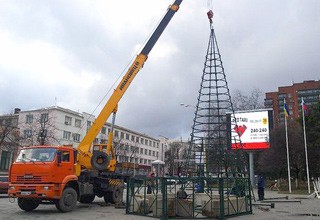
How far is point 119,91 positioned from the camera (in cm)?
2142

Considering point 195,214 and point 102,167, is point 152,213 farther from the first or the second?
point 102,167

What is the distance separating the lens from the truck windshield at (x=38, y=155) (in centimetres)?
1655

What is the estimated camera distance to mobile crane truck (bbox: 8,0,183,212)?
632 inches

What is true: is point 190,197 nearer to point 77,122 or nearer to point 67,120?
point 67,120

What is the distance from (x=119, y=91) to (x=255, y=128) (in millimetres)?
16153

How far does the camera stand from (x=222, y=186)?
45.3 ft

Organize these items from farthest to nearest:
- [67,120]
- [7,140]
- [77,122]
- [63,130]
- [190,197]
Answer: [77,122] → [67,120] → [63,130] → [7,140] → [190,197]

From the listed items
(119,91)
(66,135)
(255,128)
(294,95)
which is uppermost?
(294,95)

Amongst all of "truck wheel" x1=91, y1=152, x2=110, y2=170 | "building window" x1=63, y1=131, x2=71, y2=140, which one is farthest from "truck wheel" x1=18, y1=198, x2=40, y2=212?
"building window" x1=63, y1=131, x2=71, y2=140

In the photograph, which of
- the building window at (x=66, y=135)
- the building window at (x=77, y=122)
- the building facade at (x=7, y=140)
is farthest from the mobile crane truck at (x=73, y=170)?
the building window at (x=77, y=122)

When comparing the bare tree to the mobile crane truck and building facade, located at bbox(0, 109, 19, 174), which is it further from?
the mobile crane truck

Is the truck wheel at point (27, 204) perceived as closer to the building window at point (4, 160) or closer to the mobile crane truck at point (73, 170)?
the mobile crane truck at point (73, 170)

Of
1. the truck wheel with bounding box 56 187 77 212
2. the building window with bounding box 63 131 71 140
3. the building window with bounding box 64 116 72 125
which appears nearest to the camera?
the truck wheel with bounding box 56 187 77 212

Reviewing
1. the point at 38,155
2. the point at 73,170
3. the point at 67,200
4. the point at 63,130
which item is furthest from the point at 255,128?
the point at 63,130
